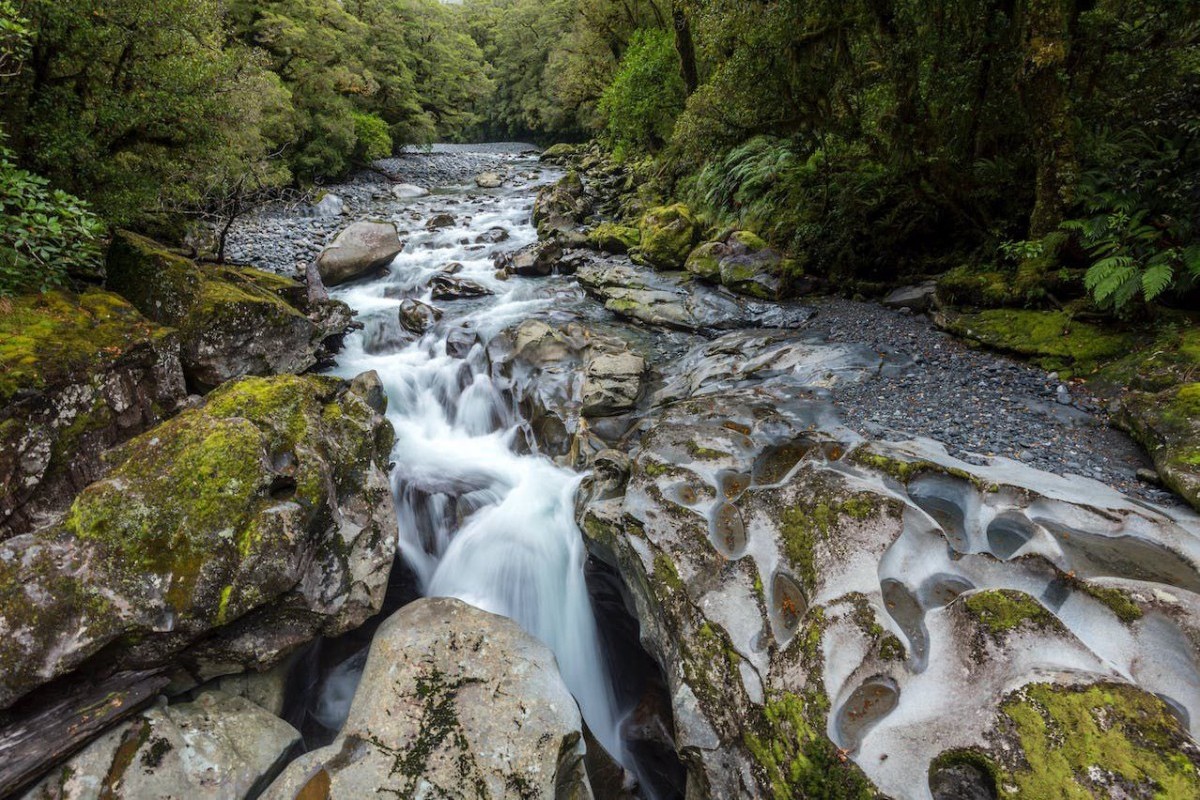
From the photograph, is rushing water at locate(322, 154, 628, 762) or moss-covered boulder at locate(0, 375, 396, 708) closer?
moss-covered boulder at locate(0, 375, 396, 708)

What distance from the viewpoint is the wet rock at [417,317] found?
11.2 m

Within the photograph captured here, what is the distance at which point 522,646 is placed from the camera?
4.48 meters

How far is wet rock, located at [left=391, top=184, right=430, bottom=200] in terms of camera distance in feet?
74.6

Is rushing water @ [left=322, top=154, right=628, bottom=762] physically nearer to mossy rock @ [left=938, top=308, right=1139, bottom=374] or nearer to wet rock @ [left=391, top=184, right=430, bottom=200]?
mossy rock @ [left=938, top=308, right=1139, bottom=374]

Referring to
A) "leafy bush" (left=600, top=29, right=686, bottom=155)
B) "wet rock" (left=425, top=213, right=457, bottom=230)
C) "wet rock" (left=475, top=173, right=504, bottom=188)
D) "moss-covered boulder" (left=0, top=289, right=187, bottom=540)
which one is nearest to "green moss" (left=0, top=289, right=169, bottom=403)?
"moss-covered boulder" (left=0, top=289, right=187, bottom=540)

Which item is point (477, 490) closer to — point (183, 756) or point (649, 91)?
point (183, 756)

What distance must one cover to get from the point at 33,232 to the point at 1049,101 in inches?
448

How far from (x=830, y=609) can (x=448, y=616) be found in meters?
3.27

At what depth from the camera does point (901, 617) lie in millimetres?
3475

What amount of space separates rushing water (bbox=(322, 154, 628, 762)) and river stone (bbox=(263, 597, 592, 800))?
4.53ft

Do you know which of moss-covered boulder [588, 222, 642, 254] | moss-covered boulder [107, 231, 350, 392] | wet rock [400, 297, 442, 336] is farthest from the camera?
moss-covered boulder [588, 222, 642, 254]

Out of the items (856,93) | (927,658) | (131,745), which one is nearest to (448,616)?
(131,745)

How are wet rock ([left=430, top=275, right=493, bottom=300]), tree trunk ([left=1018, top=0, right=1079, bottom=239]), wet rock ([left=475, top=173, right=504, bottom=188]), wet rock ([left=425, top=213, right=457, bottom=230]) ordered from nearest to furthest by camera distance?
tree trunk ([left=1018, top=0, right=1079, bottom=239]) → wet rock ([left=430, top=275, right=493, bottom=300]) → wet rock ([left=425, top=213, right=457, bottom=230]) → wet rock ([left=475, top=173, right=504, bottom=188])

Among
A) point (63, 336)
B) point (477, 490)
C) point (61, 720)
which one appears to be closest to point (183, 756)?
point (61, 720)
